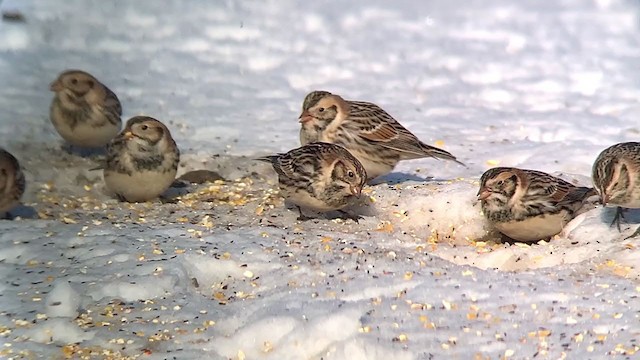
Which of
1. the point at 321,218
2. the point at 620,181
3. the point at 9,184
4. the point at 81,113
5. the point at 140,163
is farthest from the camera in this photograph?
the point at 81,113

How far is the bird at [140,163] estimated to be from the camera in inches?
283

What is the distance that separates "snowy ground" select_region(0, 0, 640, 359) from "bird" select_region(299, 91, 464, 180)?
0.68 feet

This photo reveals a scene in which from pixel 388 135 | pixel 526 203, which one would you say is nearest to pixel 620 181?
pixel 526 203

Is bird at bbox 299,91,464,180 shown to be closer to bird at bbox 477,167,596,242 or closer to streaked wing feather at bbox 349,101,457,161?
streaked wing feather at bbox 349,101,457,161

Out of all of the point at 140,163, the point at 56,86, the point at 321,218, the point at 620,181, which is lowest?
the point at 321,218

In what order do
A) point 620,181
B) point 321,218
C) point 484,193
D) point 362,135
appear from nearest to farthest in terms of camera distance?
point 620,181, point 484,193, point 321,218, point 362,135

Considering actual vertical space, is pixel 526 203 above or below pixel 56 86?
below

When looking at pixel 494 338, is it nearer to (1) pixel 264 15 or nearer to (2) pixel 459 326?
(2) pixel 459 326

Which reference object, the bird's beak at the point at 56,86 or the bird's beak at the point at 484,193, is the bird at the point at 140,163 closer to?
the bird's beak at the point at 56,86

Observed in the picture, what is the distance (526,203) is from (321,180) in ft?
4.11

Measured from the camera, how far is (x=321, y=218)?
689 centimetres

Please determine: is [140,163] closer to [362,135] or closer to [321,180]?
[321,180]

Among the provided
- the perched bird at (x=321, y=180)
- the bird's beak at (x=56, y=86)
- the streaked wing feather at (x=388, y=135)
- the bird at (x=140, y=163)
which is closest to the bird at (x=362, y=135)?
the streaked wing feather at (x=388, y=135)

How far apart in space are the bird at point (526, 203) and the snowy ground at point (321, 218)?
0.13 meters
